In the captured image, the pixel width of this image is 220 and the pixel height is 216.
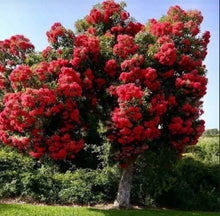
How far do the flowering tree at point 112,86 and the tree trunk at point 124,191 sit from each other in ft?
0.13

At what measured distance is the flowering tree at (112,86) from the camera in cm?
1085

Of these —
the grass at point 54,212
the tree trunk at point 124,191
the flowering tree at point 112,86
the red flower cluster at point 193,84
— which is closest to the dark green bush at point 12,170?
the grass at point 54,212

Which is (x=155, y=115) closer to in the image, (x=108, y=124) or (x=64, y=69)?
(x=108, y=124)

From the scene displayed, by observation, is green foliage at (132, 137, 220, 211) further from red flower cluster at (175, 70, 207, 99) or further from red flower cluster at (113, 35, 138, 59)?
red flower cluster at (113, 35, 138, 59)

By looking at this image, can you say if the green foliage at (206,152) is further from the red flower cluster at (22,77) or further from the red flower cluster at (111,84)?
the red flower cluster at (22,77)

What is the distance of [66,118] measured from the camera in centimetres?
1102

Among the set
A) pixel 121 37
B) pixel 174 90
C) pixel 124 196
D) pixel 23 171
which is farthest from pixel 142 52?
pixel 23 171

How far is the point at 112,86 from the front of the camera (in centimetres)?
1189

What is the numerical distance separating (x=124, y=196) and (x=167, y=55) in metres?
5.94

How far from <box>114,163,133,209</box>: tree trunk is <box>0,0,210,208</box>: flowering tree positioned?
40 millimetres

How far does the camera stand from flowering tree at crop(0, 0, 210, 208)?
10.9 meters

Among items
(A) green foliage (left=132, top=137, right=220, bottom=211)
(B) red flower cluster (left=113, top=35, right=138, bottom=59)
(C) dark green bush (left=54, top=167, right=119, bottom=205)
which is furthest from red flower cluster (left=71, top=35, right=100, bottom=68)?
(C) dark green bush (left=54, top=167, right=119, bottom=205)

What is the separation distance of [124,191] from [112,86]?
14.5 feet

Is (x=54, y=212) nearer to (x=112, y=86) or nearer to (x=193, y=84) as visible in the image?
(x=112, y=86)
